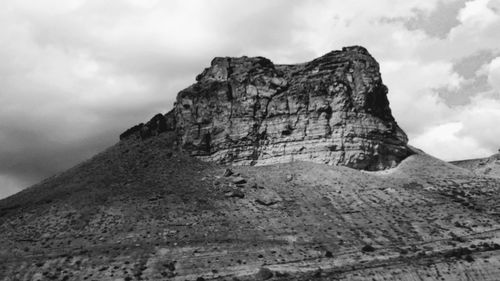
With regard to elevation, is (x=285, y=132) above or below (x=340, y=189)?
above

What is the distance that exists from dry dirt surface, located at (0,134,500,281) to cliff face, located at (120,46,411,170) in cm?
A: 348

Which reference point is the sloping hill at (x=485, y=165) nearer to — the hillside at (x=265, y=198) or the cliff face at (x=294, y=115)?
the hillside at (x=265, y=198)

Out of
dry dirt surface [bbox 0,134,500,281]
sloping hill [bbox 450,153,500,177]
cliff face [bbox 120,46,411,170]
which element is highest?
cliff face [bbox 120,46,411,170]

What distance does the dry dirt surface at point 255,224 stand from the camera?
5756 cm

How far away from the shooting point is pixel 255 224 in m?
67.8

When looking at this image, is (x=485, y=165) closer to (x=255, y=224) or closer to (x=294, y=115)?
(x=294, y=115)

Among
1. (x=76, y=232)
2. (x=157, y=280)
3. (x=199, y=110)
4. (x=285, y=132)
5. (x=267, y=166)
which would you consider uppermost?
(x=199, y=110)

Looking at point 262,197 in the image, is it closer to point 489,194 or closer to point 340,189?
point 340,189

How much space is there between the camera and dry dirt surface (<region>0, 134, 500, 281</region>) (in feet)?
189

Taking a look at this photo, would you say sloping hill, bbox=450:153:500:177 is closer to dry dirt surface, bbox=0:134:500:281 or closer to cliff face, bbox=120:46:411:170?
dry dirt surface, bbox=0:134:500:281

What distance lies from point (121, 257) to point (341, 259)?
2424 cm

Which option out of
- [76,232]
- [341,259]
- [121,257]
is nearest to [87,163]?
[76,232]

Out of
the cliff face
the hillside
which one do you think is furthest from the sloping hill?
the cliff face

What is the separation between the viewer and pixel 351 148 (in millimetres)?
85750
